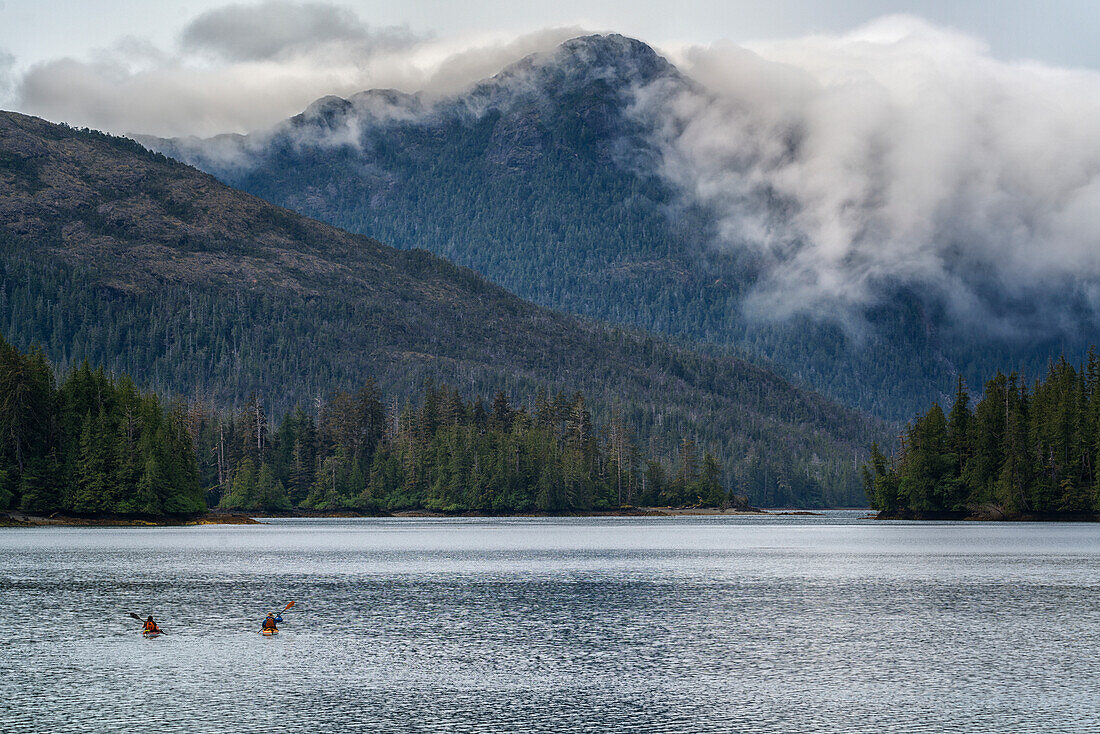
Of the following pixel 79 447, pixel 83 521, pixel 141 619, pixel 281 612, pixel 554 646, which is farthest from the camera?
pixel 83 521

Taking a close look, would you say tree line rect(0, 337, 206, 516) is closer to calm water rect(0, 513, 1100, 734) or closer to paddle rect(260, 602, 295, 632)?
calm water rect(0, 513, 1100, 734)

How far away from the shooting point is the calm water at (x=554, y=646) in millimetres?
40656

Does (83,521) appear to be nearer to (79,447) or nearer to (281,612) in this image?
(79,447)

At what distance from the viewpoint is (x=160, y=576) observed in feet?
293

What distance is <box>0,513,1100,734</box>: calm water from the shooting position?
1601 inches

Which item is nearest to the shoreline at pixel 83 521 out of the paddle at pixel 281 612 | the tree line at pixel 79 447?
the tree line at pixel 79 447

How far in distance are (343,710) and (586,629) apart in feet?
70.9

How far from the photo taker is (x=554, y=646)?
55156 millimetres

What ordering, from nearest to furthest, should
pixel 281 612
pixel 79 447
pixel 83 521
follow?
pixel 281 612 → pixel 79 447 → pixel 83 521

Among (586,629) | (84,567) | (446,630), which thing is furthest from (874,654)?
(84,567)

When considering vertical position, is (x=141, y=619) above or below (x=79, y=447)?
below

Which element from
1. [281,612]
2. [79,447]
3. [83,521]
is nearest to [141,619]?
[281,612]

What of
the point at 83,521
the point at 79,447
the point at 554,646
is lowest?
the point at 554,646

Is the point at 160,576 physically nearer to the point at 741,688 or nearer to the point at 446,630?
the point at 446,630
